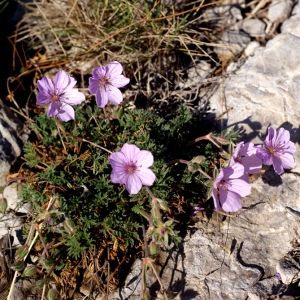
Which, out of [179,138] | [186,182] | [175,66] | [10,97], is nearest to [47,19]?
[10,97]

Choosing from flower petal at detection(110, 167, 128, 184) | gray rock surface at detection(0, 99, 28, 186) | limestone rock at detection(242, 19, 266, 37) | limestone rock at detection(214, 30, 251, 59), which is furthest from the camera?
limestone rock at detection(242, 19, 266, 37)

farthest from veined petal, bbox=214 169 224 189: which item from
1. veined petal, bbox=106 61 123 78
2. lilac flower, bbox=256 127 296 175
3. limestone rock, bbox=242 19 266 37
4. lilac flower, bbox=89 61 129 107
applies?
limestone rock, bbox=242 19 266 37

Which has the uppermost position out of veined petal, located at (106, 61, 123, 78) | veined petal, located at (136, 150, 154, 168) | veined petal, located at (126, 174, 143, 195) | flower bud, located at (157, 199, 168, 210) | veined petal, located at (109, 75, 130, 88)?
veined petal, located at (106, 61, 123, 78)

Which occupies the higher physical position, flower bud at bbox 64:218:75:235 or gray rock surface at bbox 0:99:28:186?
flower bud at bbox 64:218:75:235

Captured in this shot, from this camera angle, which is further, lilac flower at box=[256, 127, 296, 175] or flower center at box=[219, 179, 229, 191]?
lilac flower at box=[256, 127, 296, 175]

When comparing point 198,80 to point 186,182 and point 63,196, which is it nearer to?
point 186,182

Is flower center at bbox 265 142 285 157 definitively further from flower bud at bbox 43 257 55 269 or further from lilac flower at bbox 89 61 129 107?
flower bud at bbox 43 257 55 269
